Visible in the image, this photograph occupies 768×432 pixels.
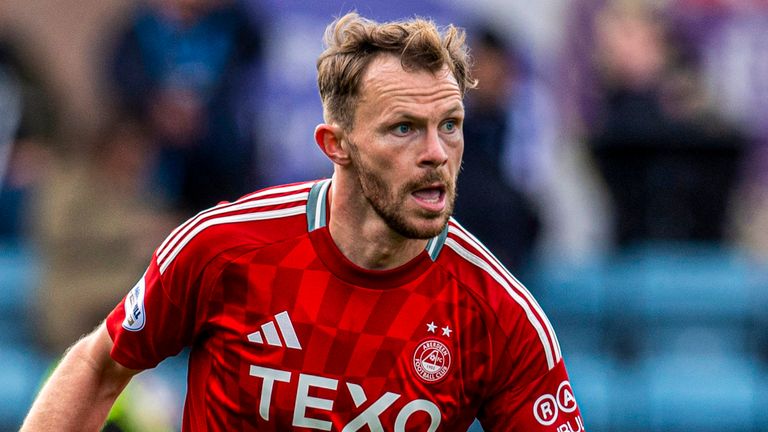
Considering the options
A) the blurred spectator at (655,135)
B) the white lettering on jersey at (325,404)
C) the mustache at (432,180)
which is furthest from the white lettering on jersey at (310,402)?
the blurred spectator at (655,135)

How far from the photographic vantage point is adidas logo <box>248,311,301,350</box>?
197 inches

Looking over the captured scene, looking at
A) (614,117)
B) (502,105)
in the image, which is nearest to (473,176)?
(502,105)

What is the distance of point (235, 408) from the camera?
16.6 feet

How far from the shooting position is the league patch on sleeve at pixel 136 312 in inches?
199

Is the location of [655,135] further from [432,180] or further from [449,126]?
[432,180]

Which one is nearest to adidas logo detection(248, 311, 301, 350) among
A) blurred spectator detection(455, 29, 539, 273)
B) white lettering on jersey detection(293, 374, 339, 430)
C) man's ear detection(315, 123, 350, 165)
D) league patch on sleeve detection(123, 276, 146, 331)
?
white lettering on jersey detection(293, 374, 339, 430)

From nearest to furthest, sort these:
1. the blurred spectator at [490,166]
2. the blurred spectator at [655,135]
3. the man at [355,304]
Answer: the man at [355,304], the blurred spectator at [490,166], the blurred spectator at [655,135]

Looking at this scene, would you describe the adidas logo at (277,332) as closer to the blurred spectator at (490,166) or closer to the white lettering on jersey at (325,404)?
the white lettering on jersey at (325,404)

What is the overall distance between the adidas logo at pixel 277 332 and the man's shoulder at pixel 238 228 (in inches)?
10.1

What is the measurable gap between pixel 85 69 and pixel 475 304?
7111 millimetres

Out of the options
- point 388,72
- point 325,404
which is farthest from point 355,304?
point 388,72

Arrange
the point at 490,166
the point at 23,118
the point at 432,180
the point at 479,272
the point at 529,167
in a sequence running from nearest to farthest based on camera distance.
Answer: the point at 432,180, the point at 479,272, the point at 490,166, the point at 23,118, the point at 529,167

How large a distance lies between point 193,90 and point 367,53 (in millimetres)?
4669

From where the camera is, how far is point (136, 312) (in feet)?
16.6
